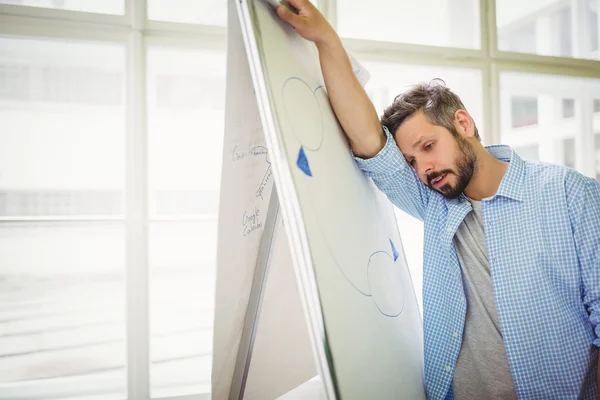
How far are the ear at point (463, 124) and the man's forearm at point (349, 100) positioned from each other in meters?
0.25

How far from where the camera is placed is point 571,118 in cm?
239

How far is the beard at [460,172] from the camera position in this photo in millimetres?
1108

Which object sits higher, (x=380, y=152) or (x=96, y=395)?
(x=380, y=152)

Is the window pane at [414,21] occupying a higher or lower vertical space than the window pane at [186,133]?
higher

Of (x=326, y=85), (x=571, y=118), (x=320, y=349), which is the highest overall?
(x=571, y=118)

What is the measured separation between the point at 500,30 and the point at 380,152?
1.45 m

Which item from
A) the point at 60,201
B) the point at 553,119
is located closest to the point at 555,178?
the point at 553,119

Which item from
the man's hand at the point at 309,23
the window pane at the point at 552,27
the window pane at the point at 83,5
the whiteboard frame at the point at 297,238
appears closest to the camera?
the whiteboard frame at the point at 297,238

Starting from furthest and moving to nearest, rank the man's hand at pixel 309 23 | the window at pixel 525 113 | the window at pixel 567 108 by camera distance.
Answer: the window at pixel 525 113 < the window at pixel 567 108 < the man's hand at pixel 309 23

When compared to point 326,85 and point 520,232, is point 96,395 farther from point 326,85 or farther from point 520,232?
point 520,232

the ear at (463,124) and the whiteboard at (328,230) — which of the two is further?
the ear at (463,124)

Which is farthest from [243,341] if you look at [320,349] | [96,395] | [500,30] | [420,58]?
[500,30]

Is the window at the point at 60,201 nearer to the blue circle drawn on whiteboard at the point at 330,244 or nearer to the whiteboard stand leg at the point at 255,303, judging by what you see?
the whiteboard stand leg at the point at 255,303

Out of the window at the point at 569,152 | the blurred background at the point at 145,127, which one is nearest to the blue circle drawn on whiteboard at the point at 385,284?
the blurred background at the point at 145,127
